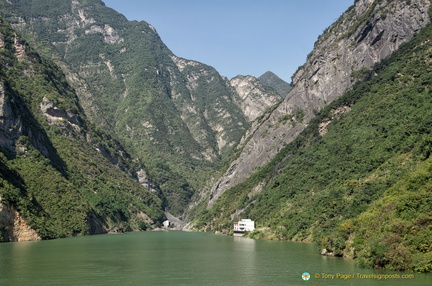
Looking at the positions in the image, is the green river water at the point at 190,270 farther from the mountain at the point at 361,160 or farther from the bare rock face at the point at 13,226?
the bare rock face at the point at 13,226

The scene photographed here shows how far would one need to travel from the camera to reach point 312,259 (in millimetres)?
59812

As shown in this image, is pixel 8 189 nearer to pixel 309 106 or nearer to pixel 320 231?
pixel 320 231

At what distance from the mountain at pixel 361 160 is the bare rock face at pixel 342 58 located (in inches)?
19.6

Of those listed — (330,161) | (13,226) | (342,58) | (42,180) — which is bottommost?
(13,226)

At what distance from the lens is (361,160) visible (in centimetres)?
9956

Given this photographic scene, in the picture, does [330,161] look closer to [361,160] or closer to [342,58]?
[361,160]

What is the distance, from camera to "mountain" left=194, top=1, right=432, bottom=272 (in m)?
52.7

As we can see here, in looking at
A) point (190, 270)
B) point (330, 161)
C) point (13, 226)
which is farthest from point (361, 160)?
point (13, 226)

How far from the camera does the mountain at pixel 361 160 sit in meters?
52.7

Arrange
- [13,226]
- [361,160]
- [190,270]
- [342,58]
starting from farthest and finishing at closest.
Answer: [342,58]
[361,160]
[13,226]
[190,270]

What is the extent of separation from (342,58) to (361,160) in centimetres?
8193

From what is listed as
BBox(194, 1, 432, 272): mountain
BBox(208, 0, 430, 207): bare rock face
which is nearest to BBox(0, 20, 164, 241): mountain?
BBox(194, 1, 432, 272): mountain

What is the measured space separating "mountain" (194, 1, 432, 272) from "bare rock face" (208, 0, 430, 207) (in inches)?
19.6

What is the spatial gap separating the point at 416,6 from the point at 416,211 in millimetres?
123432
